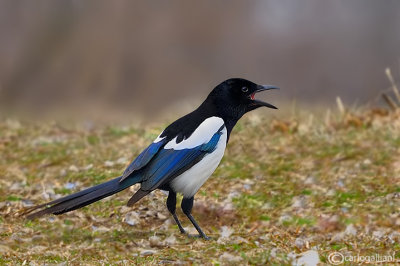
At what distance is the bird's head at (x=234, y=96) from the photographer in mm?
5039

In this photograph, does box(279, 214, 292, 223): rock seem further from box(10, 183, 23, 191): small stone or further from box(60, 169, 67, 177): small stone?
box(10, 183, 23, 191): small stone

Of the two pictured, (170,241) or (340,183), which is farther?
(340,183)

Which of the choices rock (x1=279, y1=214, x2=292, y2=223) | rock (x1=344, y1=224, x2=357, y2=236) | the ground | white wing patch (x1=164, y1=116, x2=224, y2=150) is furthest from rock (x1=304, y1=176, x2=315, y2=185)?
white wing patch (x1=164, y1=116, x2=224, y2=150)

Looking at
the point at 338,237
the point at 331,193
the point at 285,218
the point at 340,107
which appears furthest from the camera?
the point at 340,107

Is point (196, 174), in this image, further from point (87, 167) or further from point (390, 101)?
point (390, 101)

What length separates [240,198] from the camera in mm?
5801

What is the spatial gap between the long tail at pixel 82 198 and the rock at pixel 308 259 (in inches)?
45.1

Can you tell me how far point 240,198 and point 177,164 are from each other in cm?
130

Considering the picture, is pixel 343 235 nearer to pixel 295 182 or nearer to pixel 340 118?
pixel 295 182

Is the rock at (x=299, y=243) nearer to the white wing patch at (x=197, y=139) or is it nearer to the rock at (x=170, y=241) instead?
the rock at (x=170, y=241)

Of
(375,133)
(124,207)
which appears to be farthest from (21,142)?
(375,133)

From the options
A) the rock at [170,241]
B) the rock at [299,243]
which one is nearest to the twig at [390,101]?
the rock at [299,243]

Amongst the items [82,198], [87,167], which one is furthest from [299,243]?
[87,167]

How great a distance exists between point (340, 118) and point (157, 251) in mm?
3868
